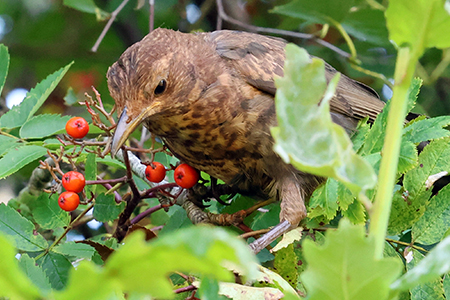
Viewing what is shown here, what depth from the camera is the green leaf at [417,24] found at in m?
0.56

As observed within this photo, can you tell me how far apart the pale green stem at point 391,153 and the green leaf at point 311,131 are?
37 millimetres

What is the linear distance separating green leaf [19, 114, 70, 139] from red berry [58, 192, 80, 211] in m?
0.30

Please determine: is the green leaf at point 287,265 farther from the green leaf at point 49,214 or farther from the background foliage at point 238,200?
the green leaf at point 49,214

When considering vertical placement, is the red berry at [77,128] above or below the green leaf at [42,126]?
above

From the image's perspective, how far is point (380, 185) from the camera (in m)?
0.57

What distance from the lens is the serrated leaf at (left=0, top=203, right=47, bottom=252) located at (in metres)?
1.43

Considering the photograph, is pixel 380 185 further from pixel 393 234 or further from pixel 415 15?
pixel 393 234

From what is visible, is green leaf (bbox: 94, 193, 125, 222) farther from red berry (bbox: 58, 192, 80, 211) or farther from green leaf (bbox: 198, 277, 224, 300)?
green leaf (bbox: 198, 277, 224, 300)

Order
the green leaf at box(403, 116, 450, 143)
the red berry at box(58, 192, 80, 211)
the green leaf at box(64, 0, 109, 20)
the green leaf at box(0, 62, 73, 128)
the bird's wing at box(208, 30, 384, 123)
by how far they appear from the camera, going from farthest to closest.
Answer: the green leaf at box(64, 0, 109, 20)
the bird's wing at box(208, 30, 384, 123)
the green leaf at box(0, 62, 73, 128)
the red berry at box(58, 192, 80, 211)
the green leaf at box(403, 116, 450, 143)

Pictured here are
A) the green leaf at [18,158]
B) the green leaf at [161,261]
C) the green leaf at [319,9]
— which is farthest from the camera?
the green leaf at [319,9]

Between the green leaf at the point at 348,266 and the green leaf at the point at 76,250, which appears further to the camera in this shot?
the green leaf at the point at 76,250

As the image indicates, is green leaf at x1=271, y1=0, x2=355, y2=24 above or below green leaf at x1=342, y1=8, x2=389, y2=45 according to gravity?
above

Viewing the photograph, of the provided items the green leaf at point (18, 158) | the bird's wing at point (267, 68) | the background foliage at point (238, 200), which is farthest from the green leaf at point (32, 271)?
the bird's wing at point (267, 68)

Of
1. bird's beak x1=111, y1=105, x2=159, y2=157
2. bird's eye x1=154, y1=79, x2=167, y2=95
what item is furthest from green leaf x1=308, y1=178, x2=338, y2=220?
bird's eye x1=154, y1=79, x2=167, y2=95
